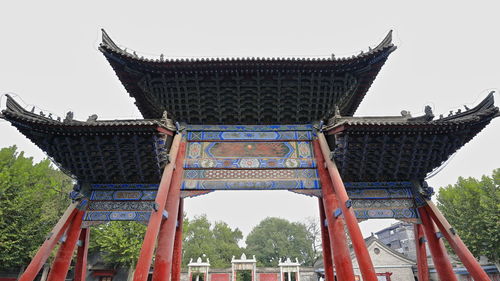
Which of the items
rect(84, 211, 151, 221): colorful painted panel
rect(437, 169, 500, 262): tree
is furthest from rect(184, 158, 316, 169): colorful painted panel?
rect(437, 169, 500, 262): tree

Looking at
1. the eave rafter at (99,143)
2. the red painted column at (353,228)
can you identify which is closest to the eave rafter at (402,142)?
the red painted column at (353,228)

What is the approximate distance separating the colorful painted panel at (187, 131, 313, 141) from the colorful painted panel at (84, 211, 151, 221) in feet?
8.61

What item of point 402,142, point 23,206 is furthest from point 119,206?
point 23,206

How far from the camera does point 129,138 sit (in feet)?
24.3

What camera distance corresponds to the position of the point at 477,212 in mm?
19156

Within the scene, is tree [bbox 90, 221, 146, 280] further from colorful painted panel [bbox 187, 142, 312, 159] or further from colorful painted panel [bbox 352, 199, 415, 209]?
colorful painted panel [bbox 352, 199, 415, 209]

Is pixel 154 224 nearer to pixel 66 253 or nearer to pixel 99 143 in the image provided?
pixel 99 143

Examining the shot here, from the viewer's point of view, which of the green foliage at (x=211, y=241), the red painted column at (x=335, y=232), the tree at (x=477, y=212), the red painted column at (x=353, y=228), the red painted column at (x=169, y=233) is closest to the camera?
the red painted column at (x=353, y=228)

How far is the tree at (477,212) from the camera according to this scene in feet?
59.0

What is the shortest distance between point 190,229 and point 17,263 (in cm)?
2713

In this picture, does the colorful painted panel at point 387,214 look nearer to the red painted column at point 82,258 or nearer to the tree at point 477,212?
the red painted column at point 82,258

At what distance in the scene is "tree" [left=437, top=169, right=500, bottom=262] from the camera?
59.0 feet

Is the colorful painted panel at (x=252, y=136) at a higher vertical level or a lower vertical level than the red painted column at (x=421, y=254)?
higher

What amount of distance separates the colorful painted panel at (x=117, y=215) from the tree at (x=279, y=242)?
41.4 metres
